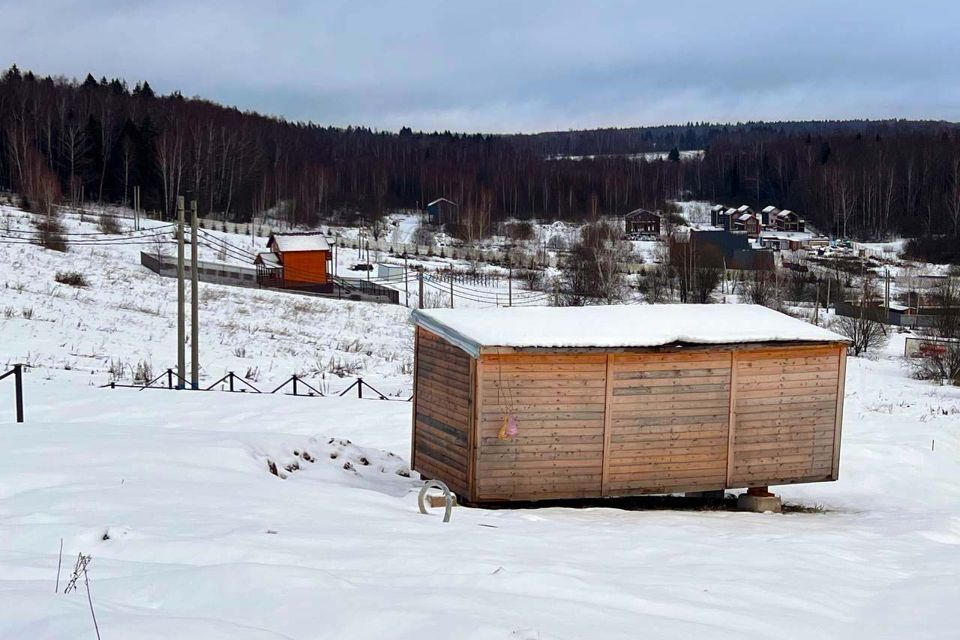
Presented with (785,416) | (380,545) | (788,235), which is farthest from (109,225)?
(788,235)

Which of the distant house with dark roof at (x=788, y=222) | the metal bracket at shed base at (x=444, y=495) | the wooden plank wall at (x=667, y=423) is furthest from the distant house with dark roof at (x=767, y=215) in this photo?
the metal bracket at shed base at (x=444, y=495)

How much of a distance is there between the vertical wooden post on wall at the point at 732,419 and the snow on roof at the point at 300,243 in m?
37.7

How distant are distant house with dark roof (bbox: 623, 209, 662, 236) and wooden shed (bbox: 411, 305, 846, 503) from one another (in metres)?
75.8

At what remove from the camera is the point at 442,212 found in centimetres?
8931

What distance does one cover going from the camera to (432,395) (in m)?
11.6

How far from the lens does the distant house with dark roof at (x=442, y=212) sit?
289 feet

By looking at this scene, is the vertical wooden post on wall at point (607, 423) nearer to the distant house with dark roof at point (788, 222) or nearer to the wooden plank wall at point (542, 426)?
the wooden plank wall at point (542, 426)

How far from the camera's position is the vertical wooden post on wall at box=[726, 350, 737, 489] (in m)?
11.2

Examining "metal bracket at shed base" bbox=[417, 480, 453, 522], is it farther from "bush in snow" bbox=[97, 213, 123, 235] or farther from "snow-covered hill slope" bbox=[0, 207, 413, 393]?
"bush in snow" bbox=[97, 213, 123, 235]

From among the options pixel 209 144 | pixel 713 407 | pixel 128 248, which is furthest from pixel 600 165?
pixel 713 407

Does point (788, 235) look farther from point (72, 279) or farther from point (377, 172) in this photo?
point (72, 279)

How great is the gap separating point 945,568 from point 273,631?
20.6 feet

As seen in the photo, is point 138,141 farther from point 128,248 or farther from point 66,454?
point 66,454

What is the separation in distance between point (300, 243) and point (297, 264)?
1.08 meters
